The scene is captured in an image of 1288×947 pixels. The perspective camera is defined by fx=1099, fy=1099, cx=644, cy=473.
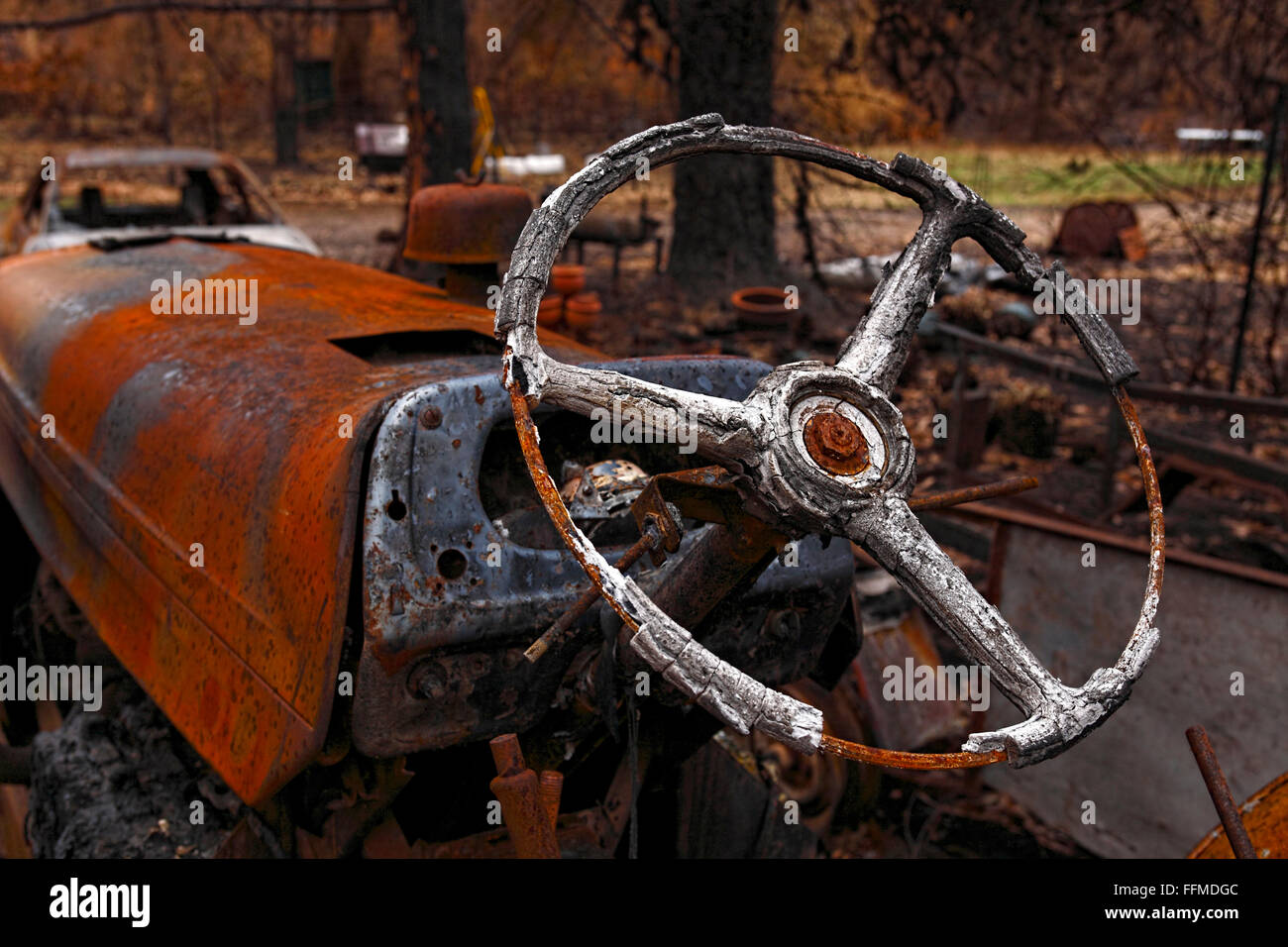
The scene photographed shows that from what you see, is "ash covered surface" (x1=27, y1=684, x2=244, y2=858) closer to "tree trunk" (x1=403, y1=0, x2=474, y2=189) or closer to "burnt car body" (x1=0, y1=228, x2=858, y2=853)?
"burnt car body" (x1=0, y1=228, x2=858, y2=853)

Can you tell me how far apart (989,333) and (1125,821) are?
5.74 m

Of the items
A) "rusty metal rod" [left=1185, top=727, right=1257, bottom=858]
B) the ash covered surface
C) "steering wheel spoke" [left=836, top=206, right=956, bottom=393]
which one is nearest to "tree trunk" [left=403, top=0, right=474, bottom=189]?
the ash covered surface

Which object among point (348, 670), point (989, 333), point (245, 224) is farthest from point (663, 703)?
point (989, 333)

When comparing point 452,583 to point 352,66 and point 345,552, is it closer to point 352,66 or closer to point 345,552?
point 345,552

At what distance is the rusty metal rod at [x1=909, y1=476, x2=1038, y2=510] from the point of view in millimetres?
1537

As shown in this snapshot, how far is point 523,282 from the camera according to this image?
1.31m

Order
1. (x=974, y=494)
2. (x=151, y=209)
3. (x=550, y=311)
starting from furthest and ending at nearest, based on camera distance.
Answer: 1. (x=151, y=209)
2. (x=550, y=311)
3. (x=974, y=494)

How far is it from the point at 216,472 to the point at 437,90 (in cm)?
567

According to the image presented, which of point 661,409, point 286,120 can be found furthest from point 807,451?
point 286,120

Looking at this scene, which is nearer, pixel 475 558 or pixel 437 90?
pixel 475 558

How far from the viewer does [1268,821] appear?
186 cm

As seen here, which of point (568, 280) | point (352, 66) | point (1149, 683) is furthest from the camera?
point (352, 66)
